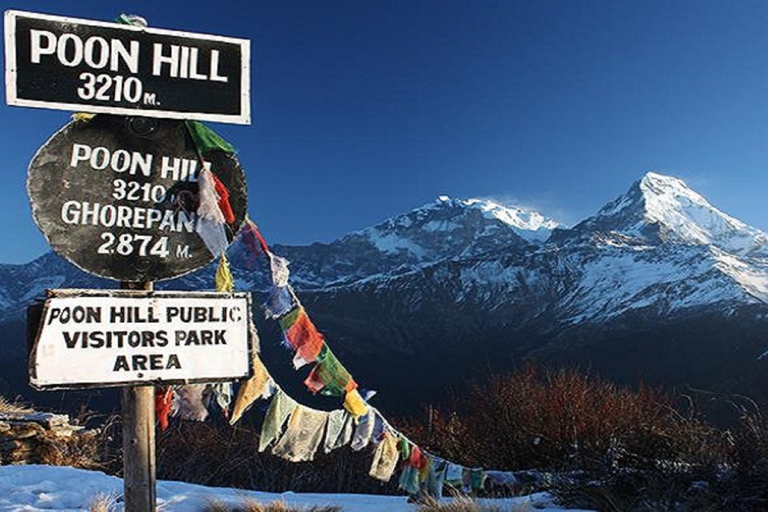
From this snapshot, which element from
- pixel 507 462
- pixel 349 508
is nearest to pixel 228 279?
pixel 349 508

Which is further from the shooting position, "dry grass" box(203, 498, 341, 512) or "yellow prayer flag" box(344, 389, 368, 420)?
"yellow prayer flag" box(344, 389, 368, 420)

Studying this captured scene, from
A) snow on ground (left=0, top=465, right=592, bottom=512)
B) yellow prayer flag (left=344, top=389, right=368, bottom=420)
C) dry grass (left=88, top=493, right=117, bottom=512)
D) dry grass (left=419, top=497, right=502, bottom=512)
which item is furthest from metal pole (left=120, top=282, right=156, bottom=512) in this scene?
yellow prayer flag (left=344, top=389, right=368, bottom=420)

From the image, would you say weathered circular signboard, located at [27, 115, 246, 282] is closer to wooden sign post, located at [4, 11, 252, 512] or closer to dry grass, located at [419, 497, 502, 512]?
wooden sign post, located at [4, 11, 252, 512]

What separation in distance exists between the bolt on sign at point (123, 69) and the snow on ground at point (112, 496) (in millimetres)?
3006

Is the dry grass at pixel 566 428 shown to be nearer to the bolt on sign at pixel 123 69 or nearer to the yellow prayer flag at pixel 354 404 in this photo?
the yellow prayer flag at pixel 354 404

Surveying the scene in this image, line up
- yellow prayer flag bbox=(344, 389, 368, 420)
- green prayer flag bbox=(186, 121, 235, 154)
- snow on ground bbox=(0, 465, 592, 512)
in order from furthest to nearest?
yellow prayer flag bbox=(344, 389, 368, 420) < snow on ground bbox=(0, 465, 592, 512) < green prayer flag bbox=(186, 121, 235, 154)

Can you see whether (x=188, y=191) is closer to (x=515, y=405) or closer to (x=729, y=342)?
(x=515, y=405)

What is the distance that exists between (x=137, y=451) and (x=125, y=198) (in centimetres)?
108

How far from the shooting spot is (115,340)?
2.98 metres

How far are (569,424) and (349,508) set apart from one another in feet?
20.1

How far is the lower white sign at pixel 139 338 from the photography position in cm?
287

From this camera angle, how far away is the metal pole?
3.11m

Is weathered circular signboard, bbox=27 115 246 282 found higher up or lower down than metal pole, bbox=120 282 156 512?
higher up

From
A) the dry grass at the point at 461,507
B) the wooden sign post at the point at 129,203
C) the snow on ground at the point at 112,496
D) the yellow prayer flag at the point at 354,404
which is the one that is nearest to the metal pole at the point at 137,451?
the wooden sign post at the point at 129,203
